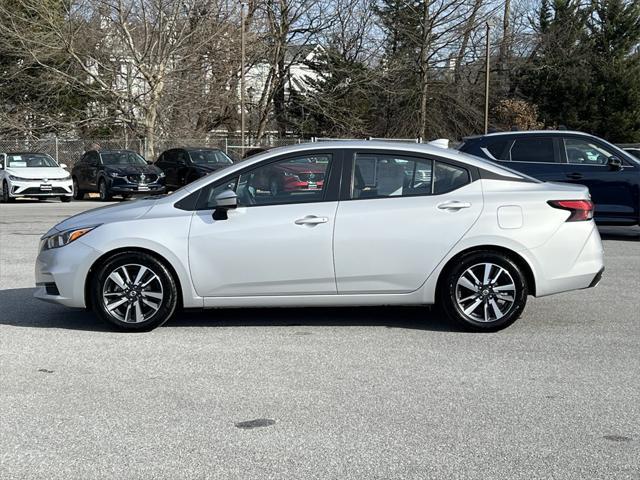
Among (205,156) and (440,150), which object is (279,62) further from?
(440,150)

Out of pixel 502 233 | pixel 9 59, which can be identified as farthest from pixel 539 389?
pixel 9 59

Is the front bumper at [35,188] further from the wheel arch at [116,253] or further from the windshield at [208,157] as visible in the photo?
the wheel arch at [116,253]

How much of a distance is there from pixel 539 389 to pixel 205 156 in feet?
76.5

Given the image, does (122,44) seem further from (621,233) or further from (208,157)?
(621,233)

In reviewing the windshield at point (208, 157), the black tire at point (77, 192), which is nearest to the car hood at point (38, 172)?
the black tire at point (77, 192)

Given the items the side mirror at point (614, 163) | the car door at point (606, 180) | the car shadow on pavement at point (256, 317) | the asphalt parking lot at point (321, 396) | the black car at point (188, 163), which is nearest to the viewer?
the asphalt parking lot at point (321, 396)

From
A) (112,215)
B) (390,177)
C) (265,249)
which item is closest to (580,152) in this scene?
(390,177)

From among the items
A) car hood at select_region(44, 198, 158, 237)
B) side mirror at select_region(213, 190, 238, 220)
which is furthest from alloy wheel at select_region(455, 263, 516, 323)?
car hood at select_region(44, 198, 158, 237)

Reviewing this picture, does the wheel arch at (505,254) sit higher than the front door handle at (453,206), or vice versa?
the front door handle at (453,206)

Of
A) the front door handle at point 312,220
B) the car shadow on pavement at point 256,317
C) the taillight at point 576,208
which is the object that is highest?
the taillight at point 576,208

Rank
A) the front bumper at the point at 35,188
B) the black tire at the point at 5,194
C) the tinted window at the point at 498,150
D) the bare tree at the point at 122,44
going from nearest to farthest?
the tinted window at the point at 498,150
the front bumper at the point at 35,188
the black tire at the point at 5,194
the bare tree at the point at 122,44

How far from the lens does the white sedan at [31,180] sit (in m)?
24.0

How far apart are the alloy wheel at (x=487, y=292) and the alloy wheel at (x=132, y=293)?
8.28ft

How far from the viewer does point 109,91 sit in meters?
36.5
